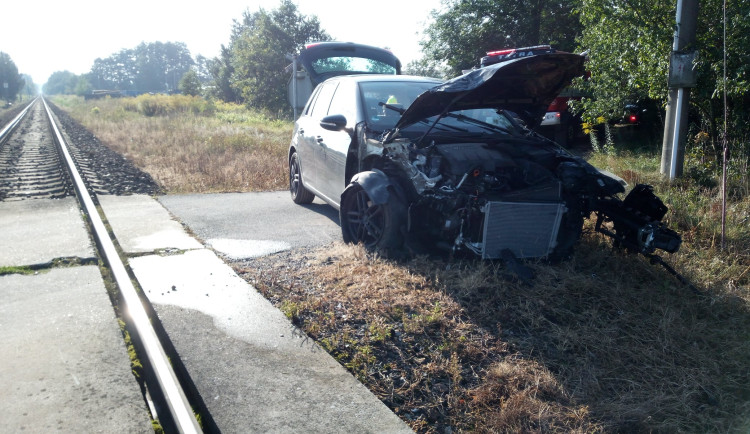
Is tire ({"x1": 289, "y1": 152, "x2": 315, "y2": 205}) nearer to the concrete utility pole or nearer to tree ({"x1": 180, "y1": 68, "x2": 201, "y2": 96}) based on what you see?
the concrete utility pole

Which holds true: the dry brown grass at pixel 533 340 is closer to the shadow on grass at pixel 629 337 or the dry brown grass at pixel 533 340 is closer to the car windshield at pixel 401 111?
the shadow on grass at pixel 629 337

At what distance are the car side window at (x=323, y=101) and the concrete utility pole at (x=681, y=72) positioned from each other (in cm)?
421

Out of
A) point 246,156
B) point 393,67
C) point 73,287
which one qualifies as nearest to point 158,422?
point 73,287

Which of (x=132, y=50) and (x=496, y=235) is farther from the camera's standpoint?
(x=132, y=50)

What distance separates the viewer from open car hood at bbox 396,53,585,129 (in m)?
4.92

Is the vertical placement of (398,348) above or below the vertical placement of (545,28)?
below

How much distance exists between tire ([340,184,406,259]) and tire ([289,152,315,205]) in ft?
8.07

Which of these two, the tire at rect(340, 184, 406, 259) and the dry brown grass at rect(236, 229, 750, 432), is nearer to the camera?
the dry brown grass at rect(236, 229, 750, 432)

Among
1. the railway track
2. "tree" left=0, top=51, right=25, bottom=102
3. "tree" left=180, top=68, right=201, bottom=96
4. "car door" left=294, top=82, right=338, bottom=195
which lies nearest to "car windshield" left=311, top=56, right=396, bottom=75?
the railway track

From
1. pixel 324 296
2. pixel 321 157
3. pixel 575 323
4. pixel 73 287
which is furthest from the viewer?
pixel 321 157

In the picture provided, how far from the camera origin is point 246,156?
13.7 meters

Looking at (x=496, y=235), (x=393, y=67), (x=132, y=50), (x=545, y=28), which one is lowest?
(x=496, y=235)

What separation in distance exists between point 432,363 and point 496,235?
1.50 meters

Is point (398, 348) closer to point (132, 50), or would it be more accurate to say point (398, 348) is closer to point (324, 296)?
point (324, 296)
